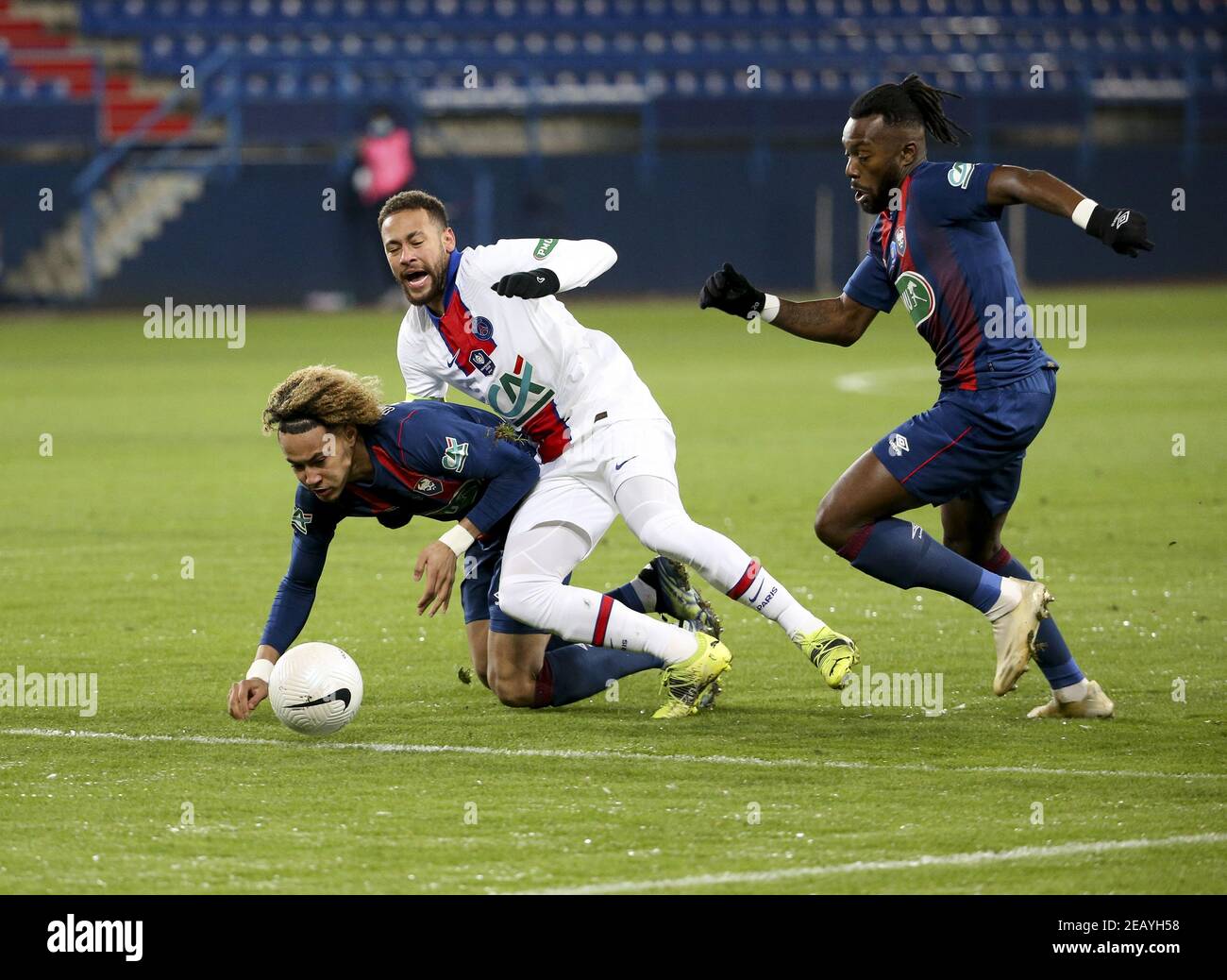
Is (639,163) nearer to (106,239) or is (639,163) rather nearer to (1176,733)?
(106,239)

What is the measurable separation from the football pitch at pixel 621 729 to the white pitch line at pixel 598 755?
17mm

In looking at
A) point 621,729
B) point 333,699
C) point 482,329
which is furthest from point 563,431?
point 333,699

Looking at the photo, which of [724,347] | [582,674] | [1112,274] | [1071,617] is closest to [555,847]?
[582,674]

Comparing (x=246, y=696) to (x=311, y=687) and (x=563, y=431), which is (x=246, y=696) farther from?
(x=563, y=431)

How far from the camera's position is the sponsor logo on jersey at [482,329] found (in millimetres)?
6625

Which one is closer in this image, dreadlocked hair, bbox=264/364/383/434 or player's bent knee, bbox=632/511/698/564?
dreadlocked hair, bbox=264/364/383/434

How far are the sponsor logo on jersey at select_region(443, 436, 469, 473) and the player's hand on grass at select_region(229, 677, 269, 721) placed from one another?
3.03 ft

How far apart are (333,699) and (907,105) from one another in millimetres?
2713

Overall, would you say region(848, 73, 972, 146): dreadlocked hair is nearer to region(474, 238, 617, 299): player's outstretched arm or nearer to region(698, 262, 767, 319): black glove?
region(698, 262, 767, 319): black glove

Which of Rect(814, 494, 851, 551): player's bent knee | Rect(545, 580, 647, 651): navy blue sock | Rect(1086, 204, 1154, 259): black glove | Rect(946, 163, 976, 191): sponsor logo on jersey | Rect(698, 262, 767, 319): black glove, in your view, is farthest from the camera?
Rect(545, 580, 647, 651): navy blue sock

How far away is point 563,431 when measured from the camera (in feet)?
22.0

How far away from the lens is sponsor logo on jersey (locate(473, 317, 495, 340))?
21.7 feet

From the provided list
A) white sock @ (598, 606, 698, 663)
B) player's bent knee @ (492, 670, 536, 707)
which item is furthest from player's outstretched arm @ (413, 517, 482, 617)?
player's bent knee @ (492, 670, 536, 707)
